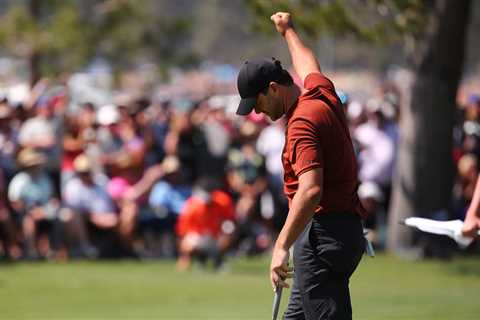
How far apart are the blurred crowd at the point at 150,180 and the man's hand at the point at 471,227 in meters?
8.93

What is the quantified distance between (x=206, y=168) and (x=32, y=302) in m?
6.56

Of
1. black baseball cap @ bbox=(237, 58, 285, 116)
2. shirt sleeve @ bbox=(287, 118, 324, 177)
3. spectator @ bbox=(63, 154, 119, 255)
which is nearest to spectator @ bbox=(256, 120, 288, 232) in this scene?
spectator @ bbox=(63, 154, 119, 255)

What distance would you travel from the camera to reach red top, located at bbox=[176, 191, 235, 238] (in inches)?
653

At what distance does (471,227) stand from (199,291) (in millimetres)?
6789

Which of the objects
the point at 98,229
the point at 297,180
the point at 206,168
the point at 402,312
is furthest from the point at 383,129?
the point at 297,180

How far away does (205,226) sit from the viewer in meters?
16.6

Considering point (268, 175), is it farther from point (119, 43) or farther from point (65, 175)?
point (119, 43)

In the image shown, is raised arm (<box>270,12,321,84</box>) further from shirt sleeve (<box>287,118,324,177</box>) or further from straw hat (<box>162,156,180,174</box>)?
straw hat (<box>162,156,180,174</box>)

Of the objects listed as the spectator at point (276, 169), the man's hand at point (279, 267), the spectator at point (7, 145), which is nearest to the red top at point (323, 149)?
the man's hand at point (279, 267)

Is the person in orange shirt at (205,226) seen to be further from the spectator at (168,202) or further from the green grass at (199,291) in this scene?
the spectator at (168,202)

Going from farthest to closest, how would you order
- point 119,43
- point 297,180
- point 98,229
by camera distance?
1. point 119,43
2. point 98,229
3. point 297,180

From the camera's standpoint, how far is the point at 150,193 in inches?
714

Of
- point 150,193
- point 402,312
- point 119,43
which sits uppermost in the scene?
point 119,43

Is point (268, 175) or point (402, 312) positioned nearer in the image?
point (402, 312)
